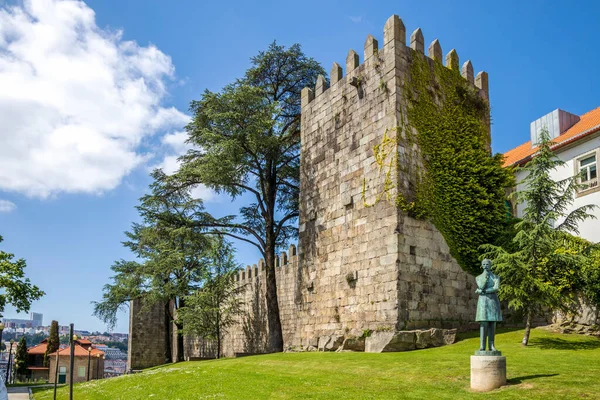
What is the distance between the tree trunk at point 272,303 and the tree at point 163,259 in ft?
10.4

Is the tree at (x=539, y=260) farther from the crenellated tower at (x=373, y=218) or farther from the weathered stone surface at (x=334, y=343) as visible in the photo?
the weathered stone surface at (x=334, y=343)

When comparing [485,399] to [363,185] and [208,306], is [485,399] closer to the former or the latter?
[363,185]

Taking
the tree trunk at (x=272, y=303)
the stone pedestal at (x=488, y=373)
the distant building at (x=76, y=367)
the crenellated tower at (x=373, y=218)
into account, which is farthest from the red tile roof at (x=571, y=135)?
the distant building at (x=76, y=367)

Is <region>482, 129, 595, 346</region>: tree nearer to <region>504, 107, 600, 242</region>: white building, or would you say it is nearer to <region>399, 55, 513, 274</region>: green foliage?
<region>399, 55, 513, 274</region>: green foliage

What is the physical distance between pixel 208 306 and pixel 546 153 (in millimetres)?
17906

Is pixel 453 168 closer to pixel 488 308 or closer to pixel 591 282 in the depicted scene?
pixel 591 282

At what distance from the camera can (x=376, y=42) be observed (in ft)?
63.5

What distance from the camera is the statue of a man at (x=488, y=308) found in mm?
10734

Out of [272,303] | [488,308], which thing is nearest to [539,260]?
[488,308]

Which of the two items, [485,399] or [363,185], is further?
[363,185]

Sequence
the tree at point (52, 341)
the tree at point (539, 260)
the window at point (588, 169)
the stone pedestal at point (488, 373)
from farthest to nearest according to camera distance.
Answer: the tree at point (52, 341) → the window at point (588, 169) → the tree at point (539, 260) → the stone pedestal at point (488, 373)

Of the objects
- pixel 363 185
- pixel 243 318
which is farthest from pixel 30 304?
pixel 363 185

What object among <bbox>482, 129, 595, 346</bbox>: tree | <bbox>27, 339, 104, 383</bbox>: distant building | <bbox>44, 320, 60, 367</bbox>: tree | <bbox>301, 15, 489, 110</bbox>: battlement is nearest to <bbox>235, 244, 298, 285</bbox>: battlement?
<bbox>301, 15, 489, 110</bbox>: battlement

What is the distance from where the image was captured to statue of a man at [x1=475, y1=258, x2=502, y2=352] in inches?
423
